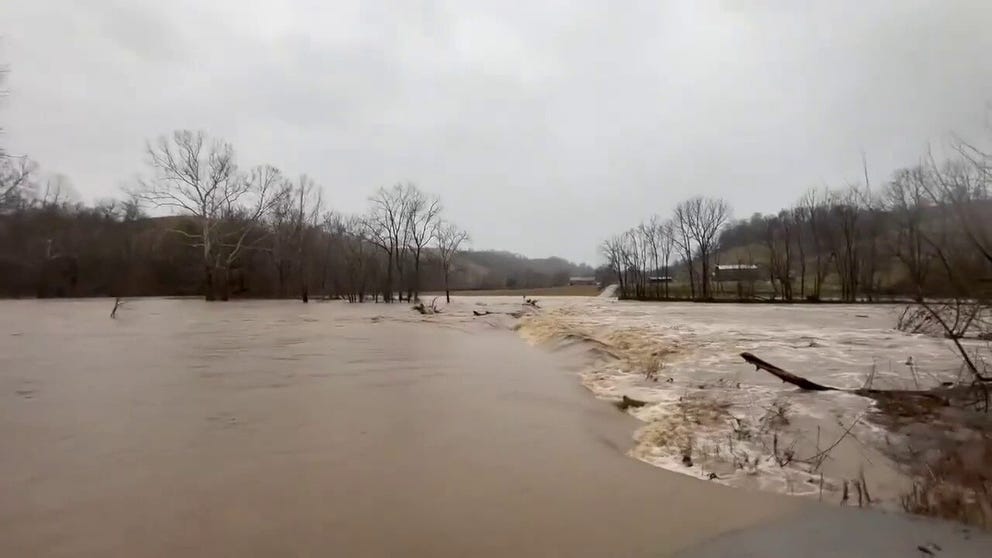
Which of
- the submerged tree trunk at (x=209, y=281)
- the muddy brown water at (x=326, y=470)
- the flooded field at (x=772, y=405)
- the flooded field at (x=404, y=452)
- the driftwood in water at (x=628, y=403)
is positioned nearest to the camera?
the muddy brown water at (x=326, y=470)

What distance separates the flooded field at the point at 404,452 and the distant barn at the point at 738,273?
65238 mm

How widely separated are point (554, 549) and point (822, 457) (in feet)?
14.0

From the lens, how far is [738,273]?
79.9m

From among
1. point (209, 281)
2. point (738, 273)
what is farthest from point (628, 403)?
point (738, 273)

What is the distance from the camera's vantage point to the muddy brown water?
15.0 ft

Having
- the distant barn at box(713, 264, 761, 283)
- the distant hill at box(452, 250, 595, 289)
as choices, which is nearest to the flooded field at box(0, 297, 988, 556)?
the distant barn at box(713, 264, 761, 283)

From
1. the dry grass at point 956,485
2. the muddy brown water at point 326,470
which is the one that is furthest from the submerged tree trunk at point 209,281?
the dry grass at point 956,485

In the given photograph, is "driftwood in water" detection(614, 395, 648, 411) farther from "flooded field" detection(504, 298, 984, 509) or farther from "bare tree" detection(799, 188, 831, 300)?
"bare tree" detection(799, 188, 831, 300)

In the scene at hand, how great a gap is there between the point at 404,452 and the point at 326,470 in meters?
1.07

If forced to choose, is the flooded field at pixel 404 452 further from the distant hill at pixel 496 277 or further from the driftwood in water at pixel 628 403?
the distant hill at pixel 496 277

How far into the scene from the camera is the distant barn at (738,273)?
75950mm

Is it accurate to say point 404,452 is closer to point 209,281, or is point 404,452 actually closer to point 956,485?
point 956,485

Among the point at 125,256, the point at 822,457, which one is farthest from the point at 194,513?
the point at 125,256

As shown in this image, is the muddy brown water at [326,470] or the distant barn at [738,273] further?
the distant barn at [738,273]
